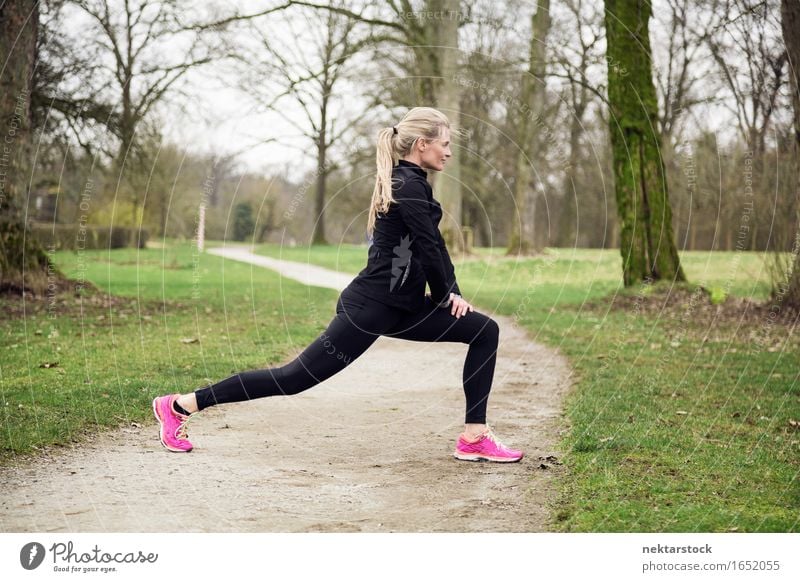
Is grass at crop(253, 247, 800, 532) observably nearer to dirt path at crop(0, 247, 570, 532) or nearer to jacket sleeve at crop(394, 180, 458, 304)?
dirt path at crop(0, 247, 570, 532)

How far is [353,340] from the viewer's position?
210 inches

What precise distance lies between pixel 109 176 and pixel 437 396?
15901 millimetres

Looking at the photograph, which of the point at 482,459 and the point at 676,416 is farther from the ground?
the point at 676,416

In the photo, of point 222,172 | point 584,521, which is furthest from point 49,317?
point 584,521

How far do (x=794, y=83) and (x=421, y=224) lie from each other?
28.1 ft

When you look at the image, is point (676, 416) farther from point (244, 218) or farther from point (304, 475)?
point (244, 218)

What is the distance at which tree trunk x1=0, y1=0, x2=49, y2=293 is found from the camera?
1311 cm

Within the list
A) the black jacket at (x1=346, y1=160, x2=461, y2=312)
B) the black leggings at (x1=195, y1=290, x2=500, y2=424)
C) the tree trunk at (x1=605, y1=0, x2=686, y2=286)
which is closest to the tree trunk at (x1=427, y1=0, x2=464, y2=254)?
the tree trunk at (x1=605, y1=0, x2=686, y2=286)

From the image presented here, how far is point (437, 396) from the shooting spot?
8.26 metres

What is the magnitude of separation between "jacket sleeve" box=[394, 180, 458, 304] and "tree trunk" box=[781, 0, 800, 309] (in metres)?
7.88

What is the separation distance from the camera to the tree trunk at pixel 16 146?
43.0 feet

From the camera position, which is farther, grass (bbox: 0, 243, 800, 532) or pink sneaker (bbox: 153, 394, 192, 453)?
pink sneaker (bbox: 153, 394, 192, 453)

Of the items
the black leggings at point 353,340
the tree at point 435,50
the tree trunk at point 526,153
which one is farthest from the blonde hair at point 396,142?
the tree trunk at point 526,153

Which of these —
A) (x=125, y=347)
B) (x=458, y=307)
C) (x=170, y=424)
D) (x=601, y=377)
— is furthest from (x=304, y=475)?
(x=125, y=347)
